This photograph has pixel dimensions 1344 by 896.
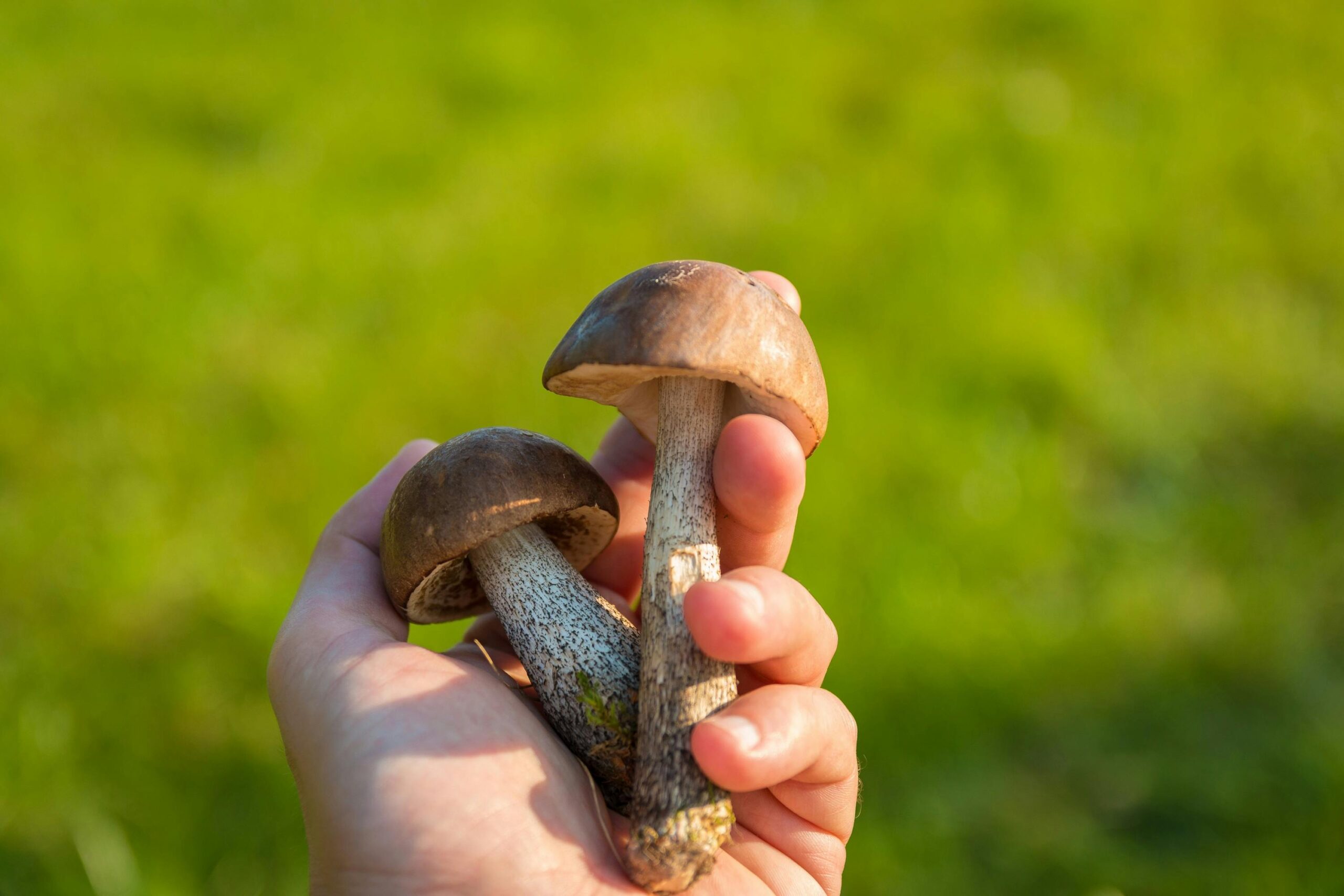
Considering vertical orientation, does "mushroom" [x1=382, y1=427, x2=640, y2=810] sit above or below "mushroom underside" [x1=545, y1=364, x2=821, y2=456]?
below

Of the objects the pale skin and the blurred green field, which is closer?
the pale skin

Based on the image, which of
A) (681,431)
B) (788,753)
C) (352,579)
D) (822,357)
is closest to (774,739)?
(788,753)

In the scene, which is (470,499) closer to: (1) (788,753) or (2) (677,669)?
(2) (677,669)

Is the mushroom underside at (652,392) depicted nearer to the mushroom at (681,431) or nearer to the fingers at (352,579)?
the mushroom at (681,431)

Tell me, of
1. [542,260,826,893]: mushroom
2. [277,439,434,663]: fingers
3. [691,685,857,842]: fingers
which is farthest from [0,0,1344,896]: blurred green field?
[542,260,826,893]: mushroom

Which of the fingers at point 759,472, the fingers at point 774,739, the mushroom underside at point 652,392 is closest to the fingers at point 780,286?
the mushroom underside at point 652,392

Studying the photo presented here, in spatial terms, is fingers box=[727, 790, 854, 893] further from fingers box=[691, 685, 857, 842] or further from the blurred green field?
the blurred green field
